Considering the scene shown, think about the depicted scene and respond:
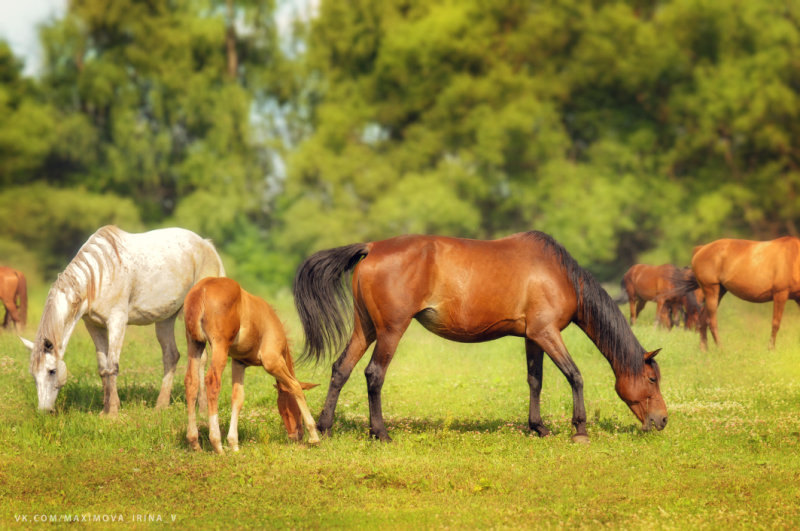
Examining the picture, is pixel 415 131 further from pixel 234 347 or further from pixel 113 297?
pixel 234 347

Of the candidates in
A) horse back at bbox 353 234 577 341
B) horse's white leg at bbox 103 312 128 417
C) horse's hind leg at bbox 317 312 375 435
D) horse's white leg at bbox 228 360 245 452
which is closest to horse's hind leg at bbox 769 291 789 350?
horse back at bbox 353 234 577 341

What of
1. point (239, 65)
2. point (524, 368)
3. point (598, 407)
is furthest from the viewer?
point (239, 65)

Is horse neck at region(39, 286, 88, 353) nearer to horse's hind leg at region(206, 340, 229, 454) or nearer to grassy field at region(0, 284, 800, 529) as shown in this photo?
grassy field at region(0, 284, 800, 529)

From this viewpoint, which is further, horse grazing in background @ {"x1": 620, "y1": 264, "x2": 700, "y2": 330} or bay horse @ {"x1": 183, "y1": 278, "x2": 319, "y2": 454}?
horse grazing in background @ {"x1": 620, "y1": 264, "x2": 700, "y2": 330}

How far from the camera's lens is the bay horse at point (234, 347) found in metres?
8.19

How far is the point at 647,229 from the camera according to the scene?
31.5 m

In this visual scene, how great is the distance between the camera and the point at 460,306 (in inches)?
371

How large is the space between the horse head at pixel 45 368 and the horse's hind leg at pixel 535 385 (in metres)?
5.24

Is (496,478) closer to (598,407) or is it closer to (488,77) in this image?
(598,407)

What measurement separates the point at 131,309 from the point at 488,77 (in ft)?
76.9

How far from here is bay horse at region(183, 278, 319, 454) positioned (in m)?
8.19

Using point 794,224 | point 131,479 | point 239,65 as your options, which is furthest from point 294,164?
point 131,479

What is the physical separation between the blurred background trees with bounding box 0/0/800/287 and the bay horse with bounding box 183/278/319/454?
871 inches

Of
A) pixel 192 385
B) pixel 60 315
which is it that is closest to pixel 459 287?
pixel 192 385
